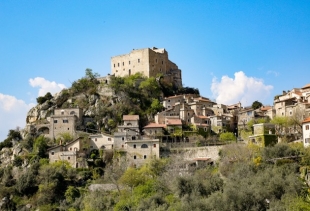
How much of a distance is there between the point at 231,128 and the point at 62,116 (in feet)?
72.2

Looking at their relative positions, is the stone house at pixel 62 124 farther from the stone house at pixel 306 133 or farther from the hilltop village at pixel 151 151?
the stone house at pixel 306 133

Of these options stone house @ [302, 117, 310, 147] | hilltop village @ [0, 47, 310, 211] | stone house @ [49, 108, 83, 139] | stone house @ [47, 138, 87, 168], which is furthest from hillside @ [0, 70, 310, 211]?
stone house @ [302, 117, 310, 147]

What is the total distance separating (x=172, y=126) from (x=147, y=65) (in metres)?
18.7

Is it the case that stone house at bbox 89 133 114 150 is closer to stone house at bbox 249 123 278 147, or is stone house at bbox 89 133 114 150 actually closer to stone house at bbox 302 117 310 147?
stone house at bbox 249 123 278 147

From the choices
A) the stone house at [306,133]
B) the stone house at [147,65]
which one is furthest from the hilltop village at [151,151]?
the stone house at [147,65]

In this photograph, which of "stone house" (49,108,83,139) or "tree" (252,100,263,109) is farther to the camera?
"tree" (252,100,263,109)

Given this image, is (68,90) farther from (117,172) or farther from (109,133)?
(117,172)

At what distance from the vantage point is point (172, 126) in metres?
61.8

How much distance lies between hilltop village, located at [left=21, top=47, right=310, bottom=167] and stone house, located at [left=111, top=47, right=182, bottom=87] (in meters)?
3.02

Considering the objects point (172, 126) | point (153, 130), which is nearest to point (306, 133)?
point (172, 126)

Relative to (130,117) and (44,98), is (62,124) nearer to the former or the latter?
(130,117)

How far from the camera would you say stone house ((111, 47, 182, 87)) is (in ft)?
257

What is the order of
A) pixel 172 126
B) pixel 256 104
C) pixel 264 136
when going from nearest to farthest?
pixel 264 136 → pixel 172 126 → pixel 256 104

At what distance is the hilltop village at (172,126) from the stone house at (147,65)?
3022 millimetres
